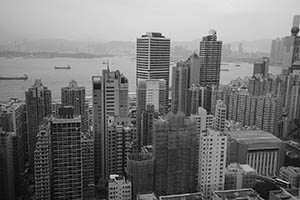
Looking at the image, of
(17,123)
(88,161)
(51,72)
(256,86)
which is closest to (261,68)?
(256,86)

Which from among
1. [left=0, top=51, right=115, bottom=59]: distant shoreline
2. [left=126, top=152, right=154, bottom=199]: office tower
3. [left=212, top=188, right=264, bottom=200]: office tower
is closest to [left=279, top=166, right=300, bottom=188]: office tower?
[left=212, top=188, right=264, bottom=200]: office tower

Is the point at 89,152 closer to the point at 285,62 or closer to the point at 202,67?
the point at 202,67

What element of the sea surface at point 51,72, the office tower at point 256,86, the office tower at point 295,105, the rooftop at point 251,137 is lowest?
the rooftop at point 251,137

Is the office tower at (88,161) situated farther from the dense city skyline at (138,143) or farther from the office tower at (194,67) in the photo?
the office tower at (194,67)

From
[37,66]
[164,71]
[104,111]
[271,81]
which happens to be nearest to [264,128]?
[271,81]

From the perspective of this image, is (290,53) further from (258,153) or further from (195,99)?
(258,153)

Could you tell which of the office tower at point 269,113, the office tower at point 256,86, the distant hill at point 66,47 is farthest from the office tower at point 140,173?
the office tower at point 256,86

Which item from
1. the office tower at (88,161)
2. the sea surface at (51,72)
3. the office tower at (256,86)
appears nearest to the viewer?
the sea surface at (51,72)
